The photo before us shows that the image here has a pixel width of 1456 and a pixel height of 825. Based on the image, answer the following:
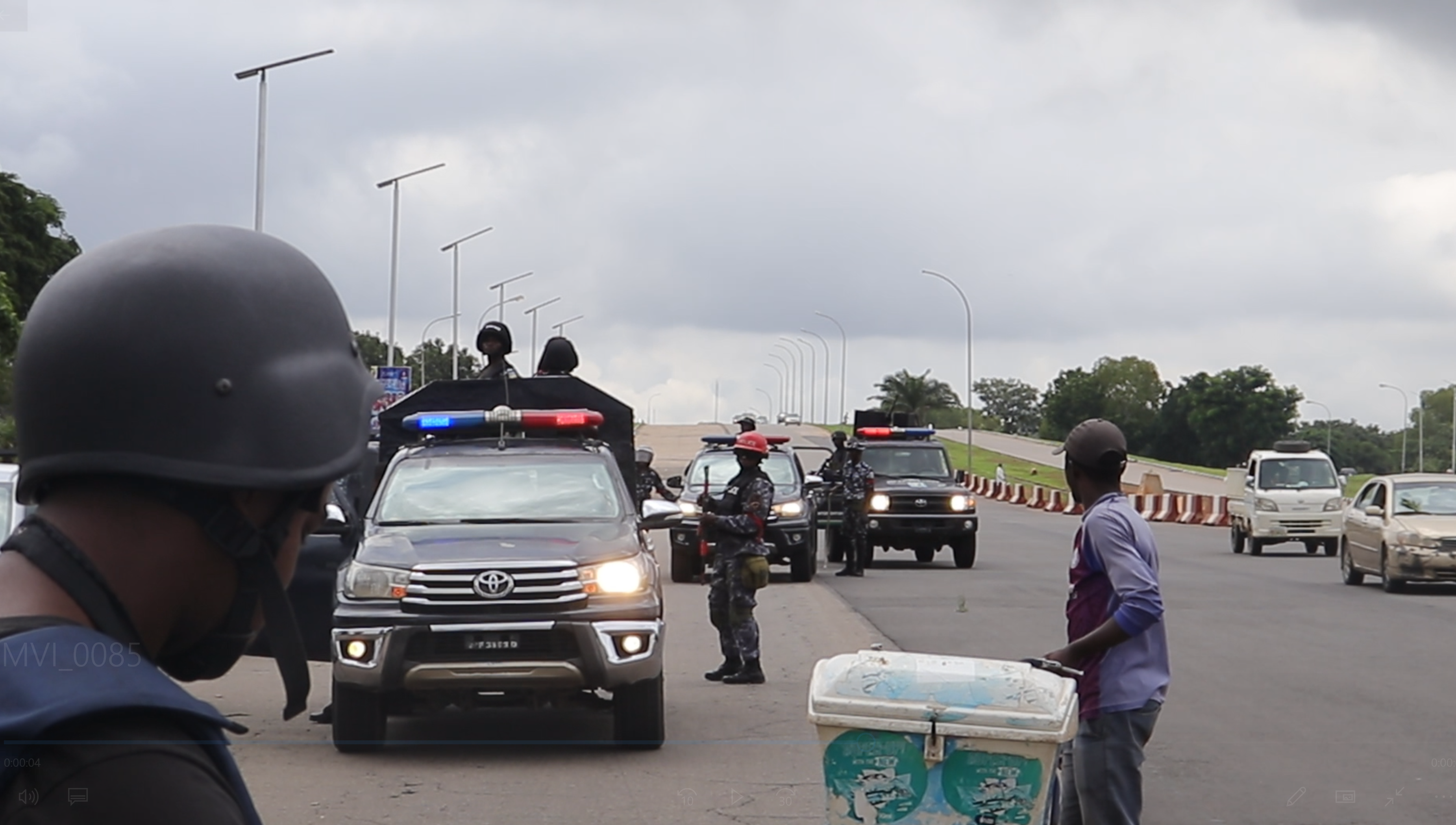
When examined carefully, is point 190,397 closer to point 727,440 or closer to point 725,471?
point 725,471

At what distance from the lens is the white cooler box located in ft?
16.6

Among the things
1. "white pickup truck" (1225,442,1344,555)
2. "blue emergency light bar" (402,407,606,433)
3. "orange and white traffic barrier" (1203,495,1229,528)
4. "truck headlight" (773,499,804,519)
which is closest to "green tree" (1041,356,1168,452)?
"orange and white traffic barrier" (1203,495,1229,528)

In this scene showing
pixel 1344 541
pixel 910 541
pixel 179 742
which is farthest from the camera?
pixel 910 541

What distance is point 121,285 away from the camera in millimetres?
1732

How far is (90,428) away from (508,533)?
9054mm

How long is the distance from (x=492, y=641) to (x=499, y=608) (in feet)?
0.66

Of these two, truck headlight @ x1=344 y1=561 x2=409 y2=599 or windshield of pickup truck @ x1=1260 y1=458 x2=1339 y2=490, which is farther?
windshield of pickup truck @ x1=1260 y1=458 x2=1339 y2=490

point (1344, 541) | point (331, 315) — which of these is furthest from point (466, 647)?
point (1344, 541)

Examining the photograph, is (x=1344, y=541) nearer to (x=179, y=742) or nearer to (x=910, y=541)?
(x=910, y=541)

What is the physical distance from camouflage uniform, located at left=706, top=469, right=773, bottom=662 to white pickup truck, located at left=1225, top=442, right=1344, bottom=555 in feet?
72.0

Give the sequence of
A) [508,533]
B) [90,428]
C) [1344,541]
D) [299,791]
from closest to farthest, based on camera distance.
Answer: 1. [90,428]
2. [299,791]
3. [508,533]
4. [1344,541]

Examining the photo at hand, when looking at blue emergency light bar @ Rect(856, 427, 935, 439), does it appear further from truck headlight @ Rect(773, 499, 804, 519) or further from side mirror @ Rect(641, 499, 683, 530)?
side mirror @ Rect(641, 499, 683, 530)

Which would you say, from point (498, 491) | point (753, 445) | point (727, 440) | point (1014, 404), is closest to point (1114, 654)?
point (498, 491)

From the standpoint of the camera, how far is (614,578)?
10.4 metres
